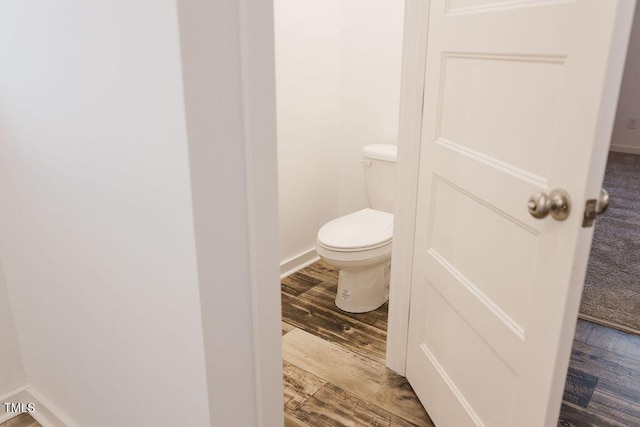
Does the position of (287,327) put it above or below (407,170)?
below

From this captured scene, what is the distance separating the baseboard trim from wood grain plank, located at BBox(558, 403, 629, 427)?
1.90 meters

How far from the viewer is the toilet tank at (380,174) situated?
2662 mm

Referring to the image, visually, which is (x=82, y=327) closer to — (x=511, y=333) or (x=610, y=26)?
(x=511, y=333)

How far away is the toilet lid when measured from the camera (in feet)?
7.83

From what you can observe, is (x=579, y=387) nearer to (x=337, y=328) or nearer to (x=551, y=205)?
(x=337, y=328)

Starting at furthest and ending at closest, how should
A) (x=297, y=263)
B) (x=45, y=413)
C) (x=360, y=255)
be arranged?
(x=297, y=263)
(x=360, y=255)
(x=45, y=413)

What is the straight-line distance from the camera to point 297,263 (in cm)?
303

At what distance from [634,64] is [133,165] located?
19.2 ft

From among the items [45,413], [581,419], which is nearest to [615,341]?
[581,419]

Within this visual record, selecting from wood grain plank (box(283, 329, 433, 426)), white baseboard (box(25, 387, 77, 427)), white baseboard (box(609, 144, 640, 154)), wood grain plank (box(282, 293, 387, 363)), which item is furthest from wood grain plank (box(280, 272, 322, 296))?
white baseboard (box(609, 144, 640, 154))

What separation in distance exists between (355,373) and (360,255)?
0.52 metres

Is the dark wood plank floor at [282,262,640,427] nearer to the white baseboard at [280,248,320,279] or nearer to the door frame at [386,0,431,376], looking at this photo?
the door frame at [386,0,431,376]

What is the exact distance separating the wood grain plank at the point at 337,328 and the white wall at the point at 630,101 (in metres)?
4.58

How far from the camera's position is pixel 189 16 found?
93 centimetres
